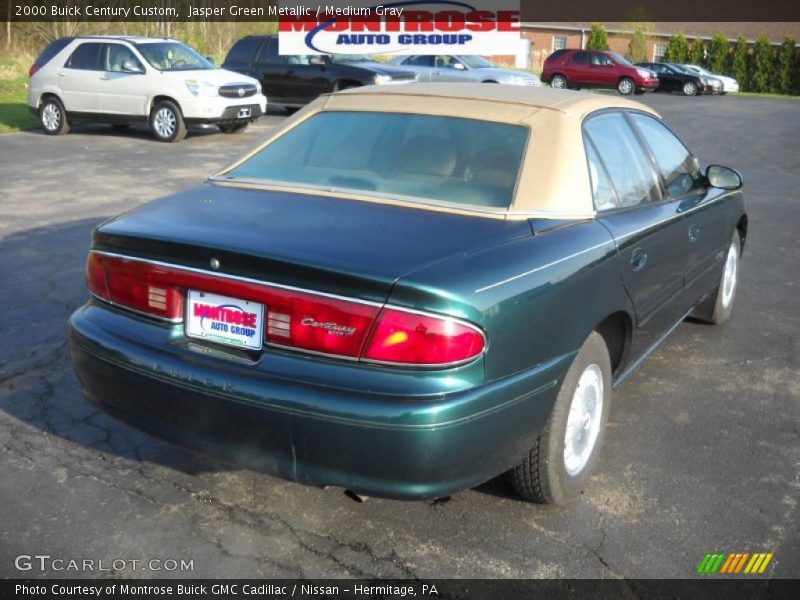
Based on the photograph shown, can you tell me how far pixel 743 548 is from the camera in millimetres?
3236

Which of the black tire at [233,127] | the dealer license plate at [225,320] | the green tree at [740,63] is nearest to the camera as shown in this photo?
the dealer license plate at [225,320]

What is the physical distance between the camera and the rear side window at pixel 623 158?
395cm

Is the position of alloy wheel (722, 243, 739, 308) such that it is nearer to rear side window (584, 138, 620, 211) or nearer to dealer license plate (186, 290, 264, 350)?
rear side window (584, 138, 620, 211)

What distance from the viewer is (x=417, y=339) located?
2736 millimetres

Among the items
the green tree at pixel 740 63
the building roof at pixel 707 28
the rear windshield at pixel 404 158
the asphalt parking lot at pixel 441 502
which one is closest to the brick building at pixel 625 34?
the building roof at pixel 707 28

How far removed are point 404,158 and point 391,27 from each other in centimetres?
2760

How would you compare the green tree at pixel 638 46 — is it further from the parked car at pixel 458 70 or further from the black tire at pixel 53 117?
the black tire at pixel 53 117

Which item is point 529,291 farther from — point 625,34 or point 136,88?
point 625,34

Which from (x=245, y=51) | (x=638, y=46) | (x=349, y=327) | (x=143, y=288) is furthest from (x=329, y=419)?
(x=638, y=46)

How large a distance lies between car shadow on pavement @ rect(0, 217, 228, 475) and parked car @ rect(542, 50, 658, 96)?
30.2 m

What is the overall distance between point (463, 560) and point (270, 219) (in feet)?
4.68

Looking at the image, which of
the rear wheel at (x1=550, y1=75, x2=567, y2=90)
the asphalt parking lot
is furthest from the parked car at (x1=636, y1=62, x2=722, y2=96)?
the asphalt parking lot

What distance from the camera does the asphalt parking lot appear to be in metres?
3.13

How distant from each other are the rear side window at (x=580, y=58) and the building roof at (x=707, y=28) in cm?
1718
